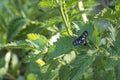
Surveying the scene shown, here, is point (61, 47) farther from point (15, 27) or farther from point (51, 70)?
point (15, 27)

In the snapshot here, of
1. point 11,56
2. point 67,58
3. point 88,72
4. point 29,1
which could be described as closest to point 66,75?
point 67,58

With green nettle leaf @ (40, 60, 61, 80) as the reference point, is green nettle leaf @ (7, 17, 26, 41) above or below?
above

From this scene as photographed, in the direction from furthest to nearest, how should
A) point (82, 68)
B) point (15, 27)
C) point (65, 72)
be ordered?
point (15, 27) → point (65, 72) → point (82, 68)

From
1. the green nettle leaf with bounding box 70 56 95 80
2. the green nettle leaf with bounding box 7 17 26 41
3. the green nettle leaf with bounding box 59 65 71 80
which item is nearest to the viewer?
the green nettle leaf with bounding box 70 56 95 80

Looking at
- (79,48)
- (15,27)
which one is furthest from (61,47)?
(15,27)

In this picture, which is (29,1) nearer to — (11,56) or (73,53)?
(11,56)

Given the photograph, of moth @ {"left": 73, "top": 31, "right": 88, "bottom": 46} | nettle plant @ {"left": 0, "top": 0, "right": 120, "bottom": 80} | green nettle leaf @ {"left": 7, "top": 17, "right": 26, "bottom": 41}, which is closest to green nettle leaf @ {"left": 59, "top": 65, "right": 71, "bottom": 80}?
nettle plant @ {"left": 0, "top": 0, "right": 120, "bottom": 80}

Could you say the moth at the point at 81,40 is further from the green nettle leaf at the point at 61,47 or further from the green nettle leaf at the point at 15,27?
the green nettle leaf at the point at 15,27

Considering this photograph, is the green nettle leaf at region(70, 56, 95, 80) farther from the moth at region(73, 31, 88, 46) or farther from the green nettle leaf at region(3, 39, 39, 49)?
the green nettle leaf at region(3, 39, 39, 49)
